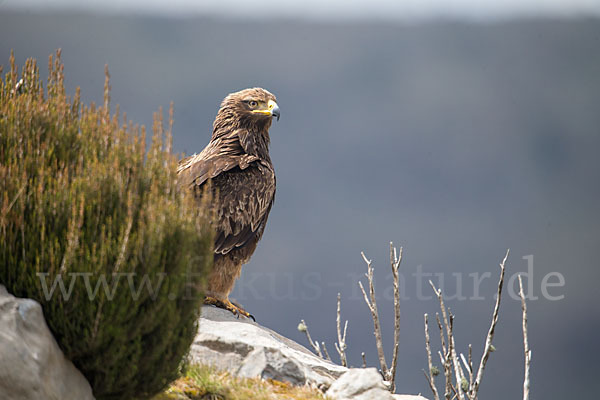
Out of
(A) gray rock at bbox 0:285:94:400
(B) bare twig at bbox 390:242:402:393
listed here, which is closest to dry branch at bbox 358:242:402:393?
(B) bare twig at bbox 390:242:402:393

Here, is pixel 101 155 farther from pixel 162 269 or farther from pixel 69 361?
pixel 69 361

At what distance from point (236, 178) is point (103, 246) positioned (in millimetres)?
3225

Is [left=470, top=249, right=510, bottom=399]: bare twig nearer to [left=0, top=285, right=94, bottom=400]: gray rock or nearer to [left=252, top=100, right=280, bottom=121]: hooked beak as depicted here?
[left=252, top=100, right=280, bottom=121]: hooked beak

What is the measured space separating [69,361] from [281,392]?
5.67 ft

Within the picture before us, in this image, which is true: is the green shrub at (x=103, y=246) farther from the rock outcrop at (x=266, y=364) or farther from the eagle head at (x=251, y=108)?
the eagle head at (x=251, y=108)

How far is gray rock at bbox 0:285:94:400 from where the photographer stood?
11.5ft

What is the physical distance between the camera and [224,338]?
552 cm

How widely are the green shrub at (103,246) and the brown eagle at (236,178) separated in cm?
219

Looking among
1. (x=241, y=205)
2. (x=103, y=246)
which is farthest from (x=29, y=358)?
(x=241, y=205)

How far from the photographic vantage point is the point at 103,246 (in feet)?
12.3

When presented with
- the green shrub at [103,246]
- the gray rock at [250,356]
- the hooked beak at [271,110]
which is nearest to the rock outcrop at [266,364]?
the gray rock at [250,356]

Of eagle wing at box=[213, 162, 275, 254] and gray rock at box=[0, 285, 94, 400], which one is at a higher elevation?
eagle wing at box=[213, 162, 275, 254]

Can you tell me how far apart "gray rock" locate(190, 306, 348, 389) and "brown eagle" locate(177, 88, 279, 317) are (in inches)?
37.8

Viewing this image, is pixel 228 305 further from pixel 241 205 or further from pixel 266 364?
pixel 266 364
